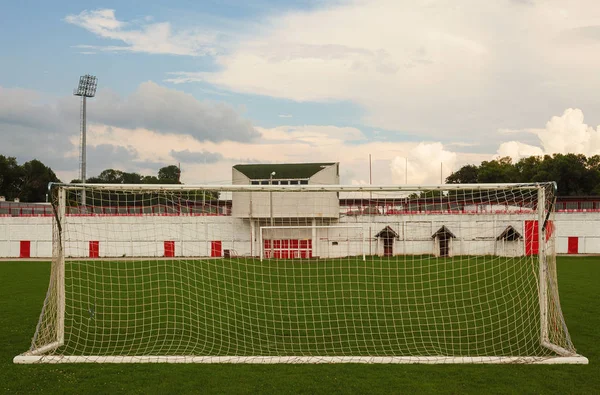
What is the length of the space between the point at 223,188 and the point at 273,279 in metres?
10.1

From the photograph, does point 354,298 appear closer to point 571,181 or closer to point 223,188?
point 223,188

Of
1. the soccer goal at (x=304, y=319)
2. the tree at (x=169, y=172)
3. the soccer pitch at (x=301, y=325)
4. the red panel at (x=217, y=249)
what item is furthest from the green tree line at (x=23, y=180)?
the soccer pitch at (x=301, y=325)

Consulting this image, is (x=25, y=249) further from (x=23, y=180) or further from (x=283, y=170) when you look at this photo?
(x=23, y=180)

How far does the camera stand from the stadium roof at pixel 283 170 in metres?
31.1

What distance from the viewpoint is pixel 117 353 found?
8.12 metres

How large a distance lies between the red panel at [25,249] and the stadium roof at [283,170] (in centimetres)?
1496

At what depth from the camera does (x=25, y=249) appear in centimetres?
3494

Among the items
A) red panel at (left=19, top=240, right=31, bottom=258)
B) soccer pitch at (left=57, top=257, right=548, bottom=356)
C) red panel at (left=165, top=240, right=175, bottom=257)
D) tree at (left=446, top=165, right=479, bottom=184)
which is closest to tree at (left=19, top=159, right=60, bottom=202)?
red panel at (left=19, top=240, right=31, bottom=258)

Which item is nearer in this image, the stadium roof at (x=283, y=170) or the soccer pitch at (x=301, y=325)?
the soccer pitch at (x=301, y=325)

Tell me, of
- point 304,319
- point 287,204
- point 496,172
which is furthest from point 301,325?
point 496,172

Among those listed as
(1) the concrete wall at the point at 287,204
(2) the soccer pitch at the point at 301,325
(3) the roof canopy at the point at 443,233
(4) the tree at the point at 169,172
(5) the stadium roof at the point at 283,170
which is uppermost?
(4) the tree at the point at 169,172

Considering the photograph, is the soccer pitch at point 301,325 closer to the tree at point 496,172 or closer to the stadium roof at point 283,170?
the stadium roof at point 283,170

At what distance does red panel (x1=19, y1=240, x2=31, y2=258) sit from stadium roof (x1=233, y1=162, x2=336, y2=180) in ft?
49.1

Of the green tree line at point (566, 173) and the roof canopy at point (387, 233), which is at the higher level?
the green tree line at point (566, 173)
